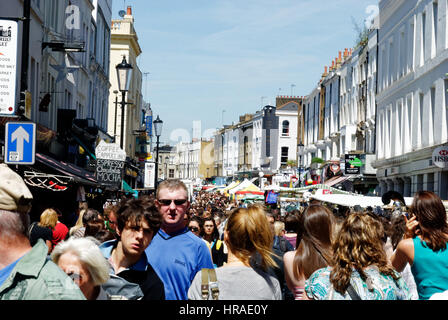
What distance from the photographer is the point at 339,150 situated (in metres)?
55.6

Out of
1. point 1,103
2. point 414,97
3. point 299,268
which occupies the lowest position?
point 299,268

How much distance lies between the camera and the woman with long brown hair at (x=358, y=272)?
454cm

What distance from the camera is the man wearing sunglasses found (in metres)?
5.53

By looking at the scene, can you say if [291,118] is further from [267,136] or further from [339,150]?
[339,150]

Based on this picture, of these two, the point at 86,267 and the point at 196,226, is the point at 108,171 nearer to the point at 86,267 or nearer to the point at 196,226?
the point at 196,226

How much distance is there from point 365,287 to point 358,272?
11 cm

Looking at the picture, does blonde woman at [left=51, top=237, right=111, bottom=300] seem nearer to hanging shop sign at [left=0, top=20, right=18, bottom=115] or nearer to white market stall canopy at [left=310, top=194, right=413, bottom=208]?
hanging shop sign at [left=0, top=20, right=18, bottom=115]

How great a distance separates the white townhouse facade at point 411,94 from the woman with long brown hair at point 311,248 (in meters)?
21.1

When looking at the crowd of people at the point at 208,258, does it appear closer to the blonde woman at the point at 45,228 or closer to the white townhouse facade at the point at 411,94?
the blonde woman at the point at 45,228

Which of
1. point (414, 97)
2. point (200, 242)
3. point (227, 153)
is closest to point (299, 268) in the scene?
point (200, 242)

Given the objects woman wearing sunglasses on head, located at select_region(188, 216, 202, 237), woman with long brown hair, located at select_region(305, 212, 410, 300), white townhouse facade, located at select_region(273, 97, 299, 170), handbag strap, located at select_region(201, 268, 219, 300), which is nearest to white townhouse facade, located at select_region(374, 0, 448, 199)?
woman wearing sunglasses on head, located at select_region(188, 216, 202, 237)

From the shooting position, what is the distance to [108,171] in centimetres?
2098

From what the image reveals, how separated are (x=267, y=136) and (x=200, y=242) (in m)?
94.5
